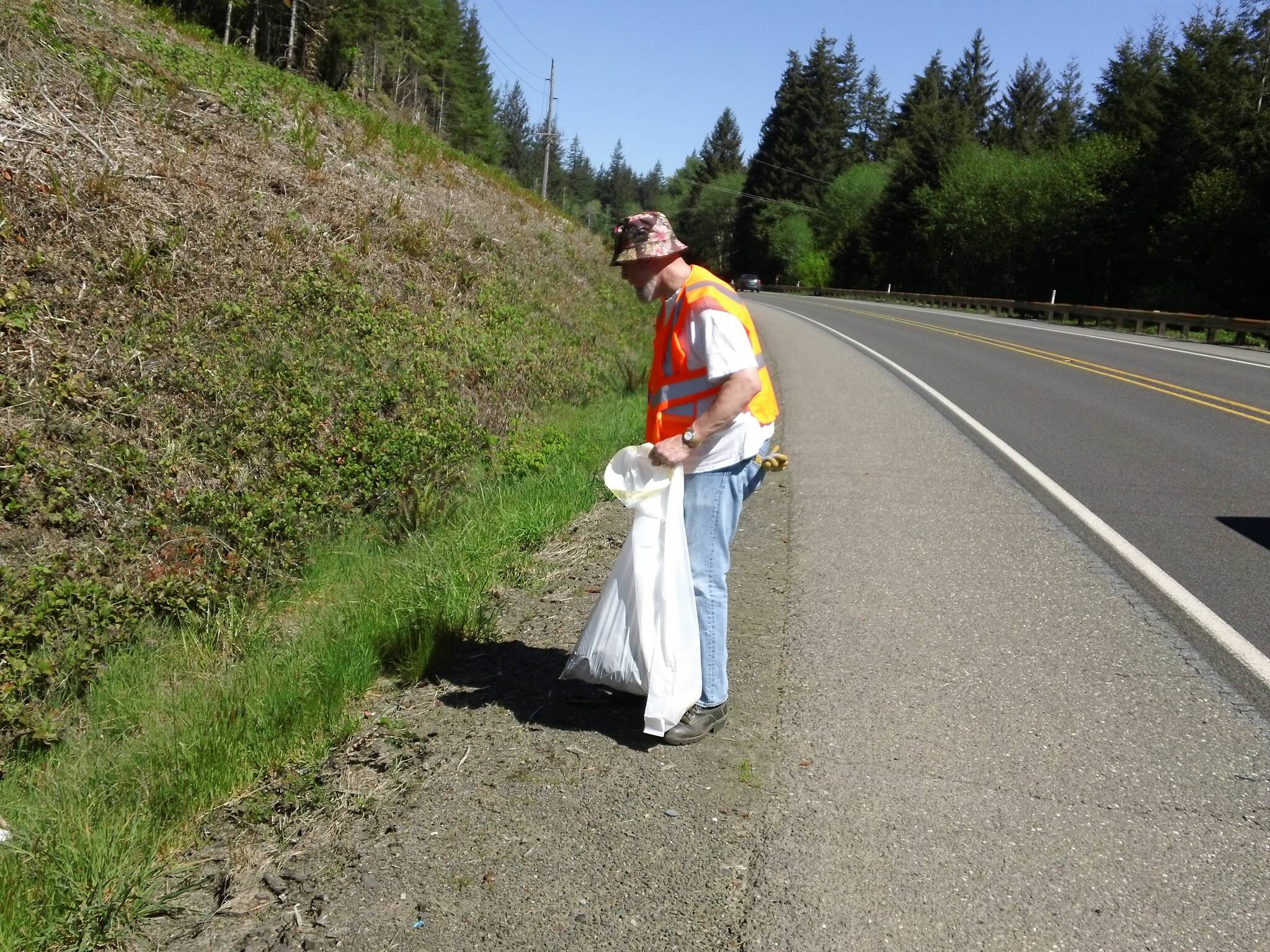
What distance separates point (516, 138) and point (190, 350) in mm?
132760

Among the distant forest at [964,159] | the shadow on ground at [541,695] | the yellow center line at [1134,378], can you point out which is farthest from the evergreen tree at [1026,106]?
the shadow on ground at [541,695]

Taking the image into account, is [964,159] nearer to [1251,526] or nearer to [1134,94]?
[1134,94]

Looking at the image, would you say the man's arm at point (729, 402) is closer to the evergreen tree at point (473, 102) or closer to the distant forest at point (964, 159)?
the distant forest at point (964, 159)

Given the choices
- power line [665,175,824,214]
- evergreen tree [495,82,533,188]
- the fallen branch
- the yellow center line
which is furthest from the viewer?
evergreen tree [495,82,533,188]

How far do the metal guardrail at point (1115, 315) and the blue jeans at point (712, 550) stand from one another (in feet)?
80.3

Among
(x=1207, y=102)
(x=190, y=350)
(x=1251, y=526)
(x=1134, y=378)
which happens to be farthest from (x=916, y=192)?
(x=190, y=350)

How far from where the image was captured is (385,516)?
7.25 metres

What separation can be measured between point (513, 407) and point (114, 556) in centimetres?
550

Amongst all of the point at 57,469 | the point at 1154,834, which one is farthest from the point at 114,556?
the point at 1154,834

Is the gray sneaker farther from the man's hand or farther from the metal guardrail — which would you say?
the metal guardrail

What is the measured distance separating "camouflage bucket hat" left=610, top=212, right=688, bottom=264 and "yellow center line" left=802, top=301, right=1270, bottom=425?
10216mm

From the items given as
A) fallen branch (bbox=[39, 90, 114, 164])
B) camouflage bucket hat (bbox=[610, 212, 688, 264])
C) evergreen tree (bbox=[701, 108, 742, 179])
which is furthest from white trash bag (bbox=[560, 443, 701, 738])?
evergreen tree (bbox=[701, 108, 742, 179])

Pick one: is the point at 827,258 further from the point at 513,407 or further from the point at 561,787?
the point at 561,787

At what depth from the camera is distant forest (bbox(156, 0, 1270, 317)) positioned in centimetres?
4075
